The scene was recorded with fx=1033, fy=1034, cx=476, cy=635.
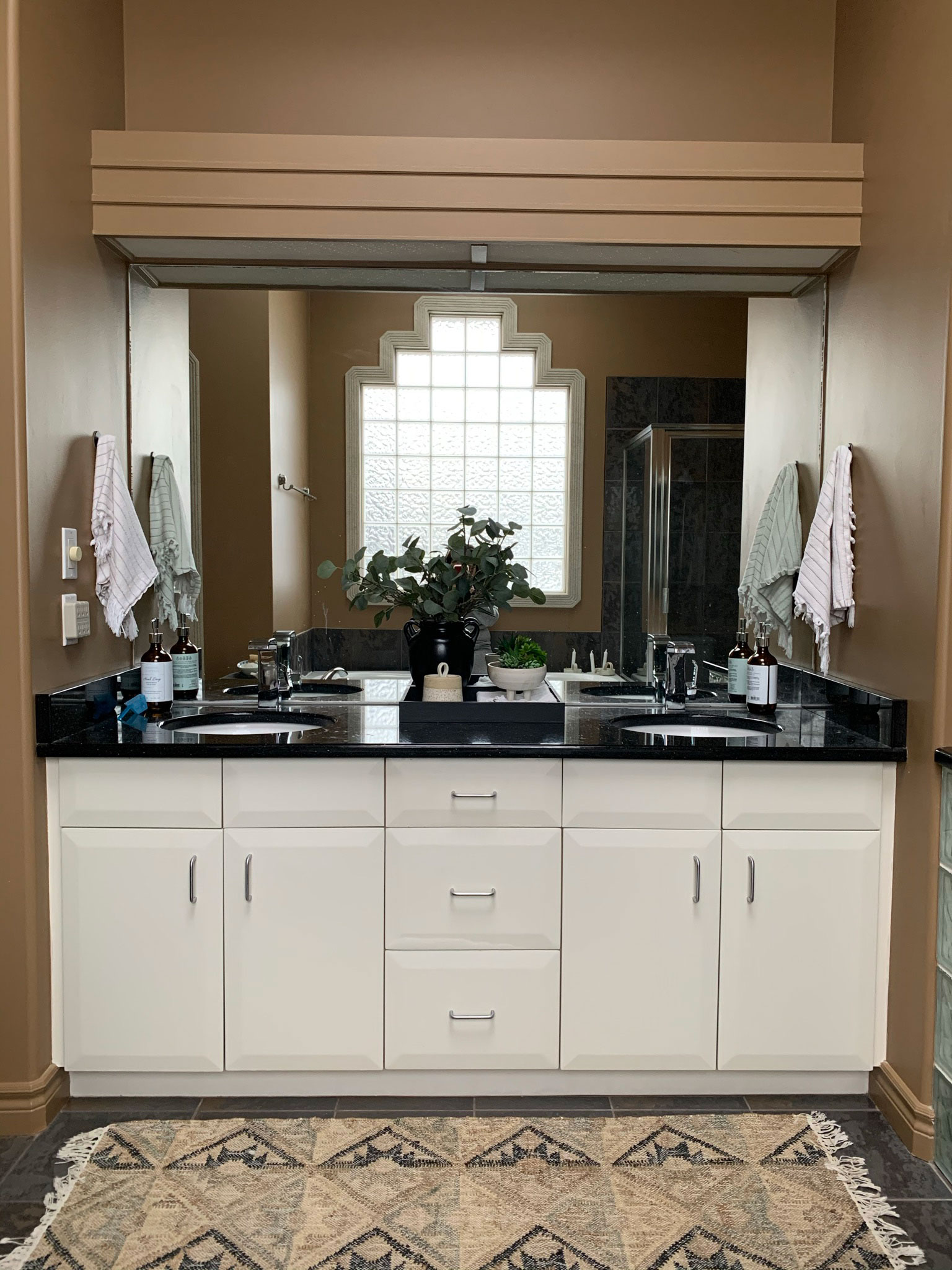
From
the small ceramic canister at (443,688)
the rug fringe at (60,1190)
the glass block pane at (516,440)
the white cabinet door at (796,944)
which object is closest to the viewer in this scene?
the rug fringe at (60,1190)

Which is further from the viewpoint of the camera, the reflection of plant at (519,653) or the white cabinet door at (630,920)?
the reflection of plant at (519,653)

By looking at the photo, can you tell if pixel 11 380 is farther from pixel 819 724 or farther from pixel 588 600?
pixel 819 724

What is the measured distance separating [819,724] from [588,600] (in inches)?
27.1

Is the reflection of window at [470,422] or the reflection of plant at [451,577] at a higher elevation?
the reflection of window at [470,422]

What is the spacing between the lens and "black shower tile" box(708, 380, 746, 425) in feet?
9.37

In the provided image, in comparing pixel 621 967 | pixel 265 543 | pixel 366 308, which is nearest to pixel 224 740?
pixel 265 543

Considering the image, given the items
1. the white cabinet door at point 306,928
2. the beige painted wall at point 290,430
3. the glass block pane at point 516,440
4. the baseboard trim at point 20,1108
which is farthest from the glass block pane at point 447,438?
the baseboard trim at point 20,1108

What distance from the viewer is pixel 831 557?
8.47 ft

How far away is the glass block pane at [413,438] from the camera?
2.82 metres

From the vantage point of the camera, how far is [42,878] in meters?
2.28

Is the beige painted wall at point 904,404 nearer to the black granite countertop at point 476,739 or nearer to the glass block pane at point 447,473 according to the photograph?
the black granite countertop at point 476,739

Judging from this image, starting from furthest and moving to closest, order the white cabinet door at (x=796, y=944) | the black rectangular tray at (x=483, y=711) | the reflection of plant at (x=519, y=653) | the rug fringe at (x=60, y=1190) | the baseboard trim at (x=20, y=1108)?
the reflection of plant at (x=519, y=653) → the black rectangular tray at (x=483, y=711) → the white cabinet door at (x=796, y=944) → the baseboard trim at (x=20, y=1108) → the rug fringe at (x=60, y=1190)

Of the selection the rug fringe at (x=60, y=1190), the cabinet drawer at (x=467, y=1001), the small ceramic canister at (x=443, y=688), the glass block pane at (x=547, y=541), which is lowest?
the rug fringe at (x=60, y=1190)

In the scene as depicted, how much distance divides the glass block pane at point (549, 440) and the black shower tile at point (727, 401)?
42cm
